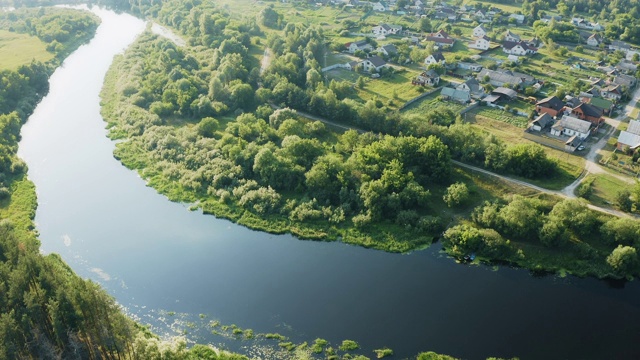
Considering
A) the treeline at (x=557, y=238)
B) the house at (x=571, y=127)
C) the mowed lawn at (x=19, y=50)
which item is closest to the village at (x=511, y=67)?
the house at (x=571, y=127)

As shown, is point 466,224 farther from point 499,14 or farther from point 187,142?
point 499,14

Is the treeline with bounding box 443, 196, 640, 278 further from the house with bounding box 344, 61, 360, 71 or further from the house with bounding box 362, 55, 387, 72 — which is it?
the house with bounding box 344, 61, 360, 71

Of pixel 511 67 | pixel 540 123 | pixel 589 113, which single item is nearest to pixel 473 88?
pixel 540 123

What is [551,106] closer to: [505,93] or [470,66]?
[505,93]

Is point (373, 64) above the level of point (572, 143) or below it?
below

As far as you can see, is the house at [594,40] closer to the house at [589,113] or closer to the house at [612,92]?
the house at [612,92]
